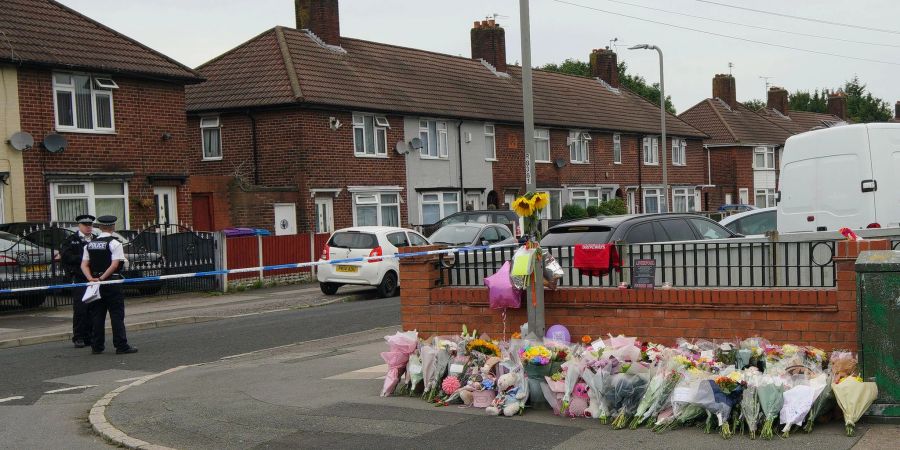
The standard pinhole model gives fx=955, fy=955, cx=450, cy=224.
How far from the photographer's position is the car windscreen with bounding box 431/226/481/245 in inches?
839

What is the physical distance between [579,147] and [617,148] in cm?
340

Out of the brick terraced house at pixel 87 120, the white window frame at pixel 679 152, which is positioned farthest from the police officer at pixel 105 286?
the white window frame at pixel 679 152

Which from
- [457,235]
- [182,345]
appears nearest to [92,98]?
[457,235]

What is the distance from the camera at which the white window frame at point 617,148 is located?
44.9 m

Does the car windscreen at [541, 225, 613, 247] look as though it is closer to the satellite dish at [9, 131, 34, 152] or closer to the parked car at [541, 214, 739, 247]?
Answer: the parked car at [541, 214, 739, 247]

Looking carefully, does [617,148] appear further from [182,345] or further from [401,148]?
[182,345]

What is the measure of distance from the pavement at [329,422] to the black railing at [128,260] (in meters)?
9.02

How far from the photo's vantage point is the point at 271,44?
33094 mm

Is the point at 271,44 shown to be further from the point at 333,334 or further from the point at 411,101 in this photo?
the point at 333,334

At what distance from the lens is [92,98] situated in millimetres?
24531

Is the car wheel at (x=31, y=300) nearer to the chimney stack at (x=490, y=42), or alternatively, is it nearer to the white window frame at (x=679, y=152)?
the chimney stack at (x=490, y=42)

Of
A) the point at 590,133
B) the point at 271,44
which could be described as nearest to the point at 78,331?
the point at 271,44

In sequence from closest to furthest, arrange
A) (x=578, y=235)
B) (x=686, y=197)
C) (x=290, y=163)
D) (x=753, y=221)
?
(x=578, y=235) → (x=753, y=221) → (x=290, y=163) → (x=686, y=197)

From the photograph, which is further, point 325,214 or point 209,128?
point 209,128
